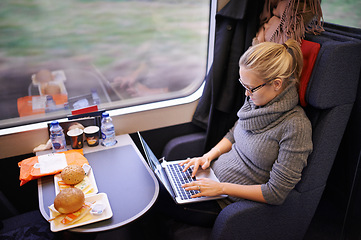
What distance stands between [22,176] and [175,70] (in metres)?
1.24

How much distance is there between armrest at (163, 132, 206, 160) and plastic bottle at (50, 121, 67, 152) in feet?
2.28

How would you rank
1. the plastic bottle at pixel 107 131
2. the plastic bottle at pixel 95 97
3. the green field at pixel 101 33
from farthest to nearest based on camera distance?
the plastic bottle at pixel 95 97, the plastic bottle at pixel 107 131, the green field at pixel 101 33

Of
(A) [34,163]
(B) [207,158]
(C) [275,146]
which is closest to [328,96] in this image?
(C) [275,146]

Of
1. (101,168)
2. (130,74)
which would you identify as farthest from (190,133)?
(101,168)

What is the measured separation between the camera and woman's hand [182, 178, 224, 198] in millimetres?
1448

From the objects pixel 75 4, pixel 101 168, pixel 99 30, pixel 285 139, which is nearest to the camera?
pixel 285 139

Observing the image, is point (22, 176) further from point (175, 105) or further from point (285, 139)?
point (285, 139)

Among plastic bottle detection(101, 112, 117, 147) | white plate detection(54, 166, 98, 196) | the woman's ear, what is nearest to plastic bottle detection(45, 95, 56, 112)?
plastic bottle detection(101, 112, 117, 147)

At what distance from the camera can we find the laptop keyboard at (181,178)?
1515 mm

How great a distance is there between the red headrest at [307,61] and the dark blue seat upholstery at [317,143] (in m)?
0.03

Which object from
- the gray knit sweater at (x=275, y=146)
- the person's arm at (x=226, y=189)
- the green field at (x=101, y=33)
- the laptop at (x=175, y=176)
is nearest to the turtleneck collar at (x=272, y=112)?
the gray knit sweater at (x=275, y=146)

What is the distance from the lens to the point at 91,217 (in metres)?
1.20

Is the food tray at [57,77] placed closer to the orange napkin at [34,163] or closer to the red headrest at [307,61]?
the orange napkin at [34,163]

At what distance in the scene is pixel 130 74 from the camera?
6.68ft
